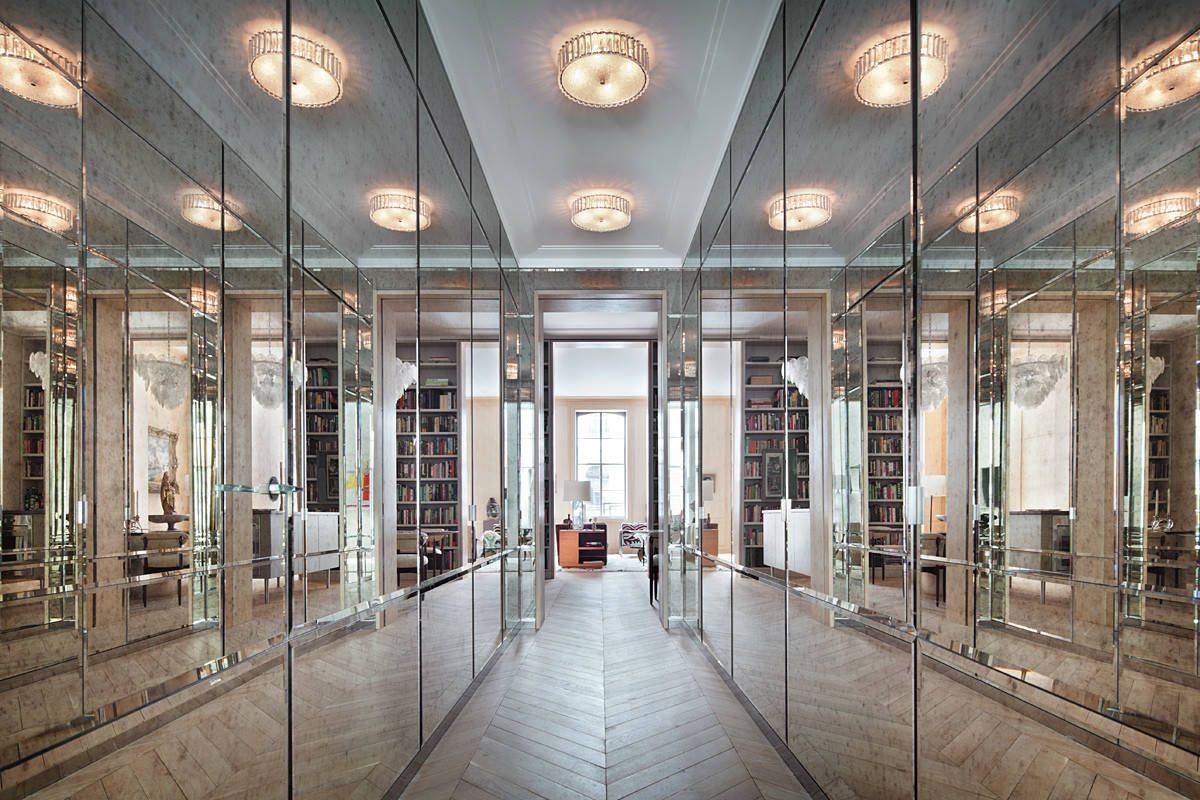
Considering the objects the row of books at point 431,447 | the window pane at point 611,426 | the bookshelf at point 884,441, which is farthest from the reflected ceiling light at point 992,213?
the window pane at point 611,426

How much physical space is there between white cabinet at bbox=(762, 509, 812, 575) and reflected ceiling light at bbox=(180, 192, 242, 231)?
7.78 feet

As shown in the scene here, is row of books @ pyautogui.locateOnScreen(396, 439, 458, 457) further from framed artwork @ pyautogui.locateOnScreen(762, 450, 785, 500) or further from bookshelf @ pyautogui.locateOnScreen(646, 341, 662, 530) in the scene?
bookshelf @ pyautogui.locateOnScreen(646, 341, 662, 530)

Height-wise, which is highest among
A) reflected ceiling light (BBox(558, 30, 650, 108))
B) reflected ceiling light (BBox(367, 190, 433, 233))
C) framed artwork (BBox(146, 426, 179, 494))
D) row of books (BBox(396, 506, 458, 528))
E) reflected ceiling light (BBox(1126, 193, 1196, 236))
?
reflected ceiling light (BBox(558, 30, 650, 108))

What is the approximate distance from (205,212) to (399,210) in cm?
173

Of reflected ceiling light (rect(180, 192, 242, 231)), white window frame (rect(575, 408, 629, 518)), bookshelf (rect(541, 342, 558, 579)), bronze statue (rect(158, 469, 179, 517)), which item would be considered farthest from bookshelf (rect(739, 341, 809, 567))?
white window frame (rect(575, 408, 629, 518))

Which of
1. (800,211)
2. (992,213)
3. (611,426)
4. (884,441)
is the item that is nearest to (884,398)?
(884,441)

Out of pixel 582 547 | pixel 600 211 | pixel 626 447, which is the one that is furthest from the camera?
pixel 626 447

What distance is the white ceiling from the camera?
138 inches

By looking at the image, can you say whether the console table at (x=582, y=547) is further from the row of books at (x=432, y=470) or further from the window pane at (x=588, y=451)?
the row of books at (x=432, y=470)

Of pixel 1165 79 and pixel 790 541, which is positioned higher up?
pixel 1165 79

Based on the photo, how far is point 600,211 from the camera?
5.73 meters

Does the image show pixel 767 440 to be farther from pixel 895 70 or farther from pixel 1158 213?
pixel 1158 213

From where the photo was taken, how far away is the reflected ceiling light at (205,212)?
1.39 meters

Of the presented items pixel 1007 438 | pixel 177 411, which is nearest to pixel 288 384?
pixel 177 411
